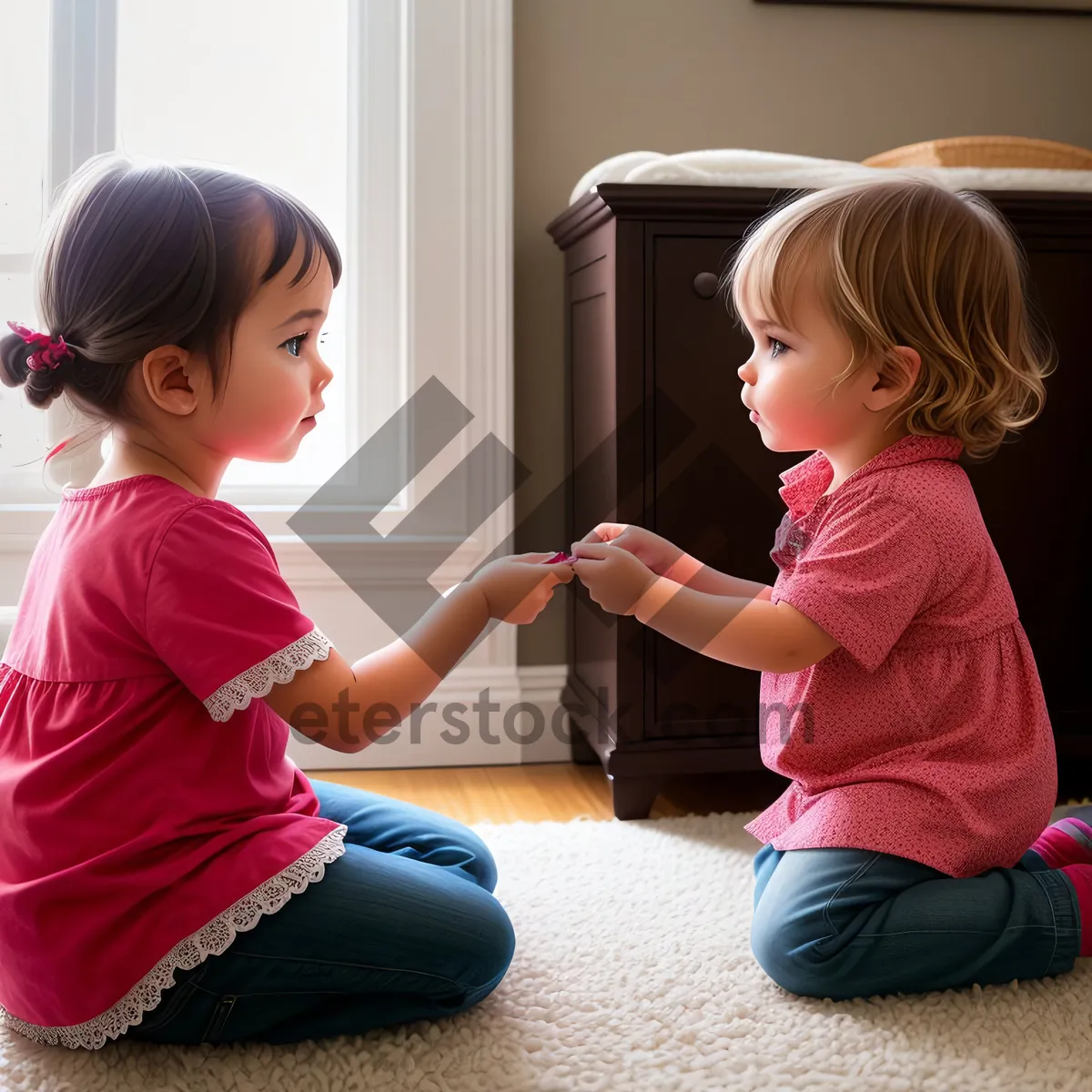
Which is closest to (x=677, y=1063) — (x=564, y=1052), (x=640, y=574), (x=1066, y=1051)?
(x=564, y=1052)

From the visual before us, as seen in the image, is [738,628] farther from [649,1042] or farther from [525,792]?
[525,792]

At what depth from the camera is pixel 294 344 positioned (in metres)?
1.00

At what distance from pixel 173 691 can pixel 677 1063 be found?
49cm

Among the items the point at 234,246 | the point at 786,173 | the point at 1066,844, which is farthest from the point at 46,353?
the point at 1066,844

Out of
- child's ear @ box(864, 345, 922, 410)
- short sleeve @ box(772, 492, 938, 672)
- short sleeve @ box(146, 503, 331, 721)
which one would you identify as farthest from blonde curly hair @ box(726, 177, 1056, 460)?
short sleeve @ box(146, 503, 331, 721)

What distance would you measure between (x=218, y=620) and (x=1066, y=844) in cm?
87

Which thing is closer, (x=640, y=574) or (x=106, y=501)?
(x=106, y=501)

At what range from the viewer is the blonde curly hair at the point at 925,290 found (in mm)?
1090

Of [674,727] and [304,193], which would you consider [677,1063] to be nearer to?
[674,727]

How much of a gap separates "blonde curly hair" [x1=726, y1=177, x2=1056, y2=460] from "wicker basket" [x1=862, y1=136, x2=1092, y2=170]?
0.54 metres

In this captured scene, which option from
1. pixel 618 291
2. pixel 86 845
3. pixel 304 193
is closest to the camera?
pixel 86 845

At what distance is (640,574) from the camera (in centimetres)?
110

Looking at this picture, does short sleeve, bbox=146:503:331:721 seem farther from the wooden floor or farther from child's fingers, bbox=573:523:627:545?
the wooden floor

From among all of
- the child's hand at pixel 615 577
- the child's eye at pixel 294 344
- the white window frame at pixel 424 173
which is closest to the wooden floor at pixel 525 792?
the white window frame at pixel 424 173
